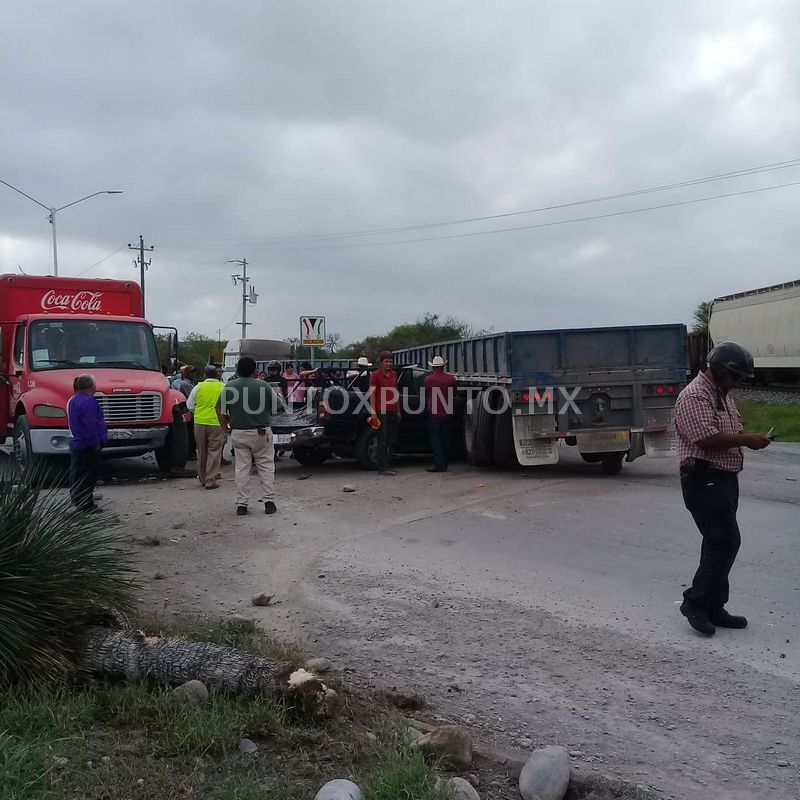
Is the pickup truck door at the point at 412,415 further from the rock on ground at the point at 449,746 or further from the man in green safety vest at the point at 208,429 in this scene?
the rock on ground at the point at 449,746

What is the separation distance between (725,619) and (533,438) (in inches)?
253

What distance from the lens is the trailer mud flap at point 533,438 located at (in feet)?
38.8

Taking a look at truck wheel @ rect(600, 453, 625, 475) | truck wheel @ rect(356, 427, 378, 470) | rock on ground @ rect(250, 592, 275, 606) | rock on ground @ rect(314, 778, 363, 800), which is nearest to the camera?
rock on ground @ rect(314, 778, 363, 800)

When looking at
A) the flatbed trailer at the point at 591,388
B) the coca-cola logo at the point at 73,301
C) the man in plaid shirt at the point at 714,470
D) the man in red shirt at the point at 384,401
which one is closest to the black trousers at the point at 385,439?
the man in red shirt at the point at 384,401

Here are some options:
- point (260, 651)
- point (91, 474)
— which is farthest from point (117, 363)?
point (260, 651)

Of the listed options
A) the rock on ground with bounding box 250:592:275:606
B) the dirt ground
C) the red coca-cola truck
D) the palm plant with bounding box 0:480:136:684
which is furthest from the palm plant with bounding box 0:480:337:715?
the red coca-cola truck

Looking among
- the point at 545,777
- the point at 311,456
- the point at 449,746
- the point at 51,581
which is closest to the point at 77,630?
the point at 51,581

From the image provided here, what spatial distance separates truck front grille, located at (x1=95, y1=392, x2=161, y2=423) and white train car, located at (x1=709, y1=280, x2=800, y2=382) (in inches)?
851

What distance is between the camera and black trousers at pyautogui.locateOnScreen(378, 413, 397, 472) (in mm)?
12961

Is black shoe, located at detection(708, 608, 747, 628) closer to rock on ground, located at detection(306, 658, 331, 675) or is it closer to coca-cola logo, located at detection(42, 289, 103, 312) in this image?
rock on ground, located at detection(306, 658, 331, 675)

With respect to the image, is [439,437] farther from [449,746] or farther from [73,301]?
[449,746]

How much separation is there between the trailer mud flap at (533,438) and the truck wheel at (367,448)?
2569 millimetres

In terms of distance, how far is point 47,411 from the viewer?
12.3m

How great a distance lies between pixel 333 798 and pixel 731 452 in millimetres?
3452
